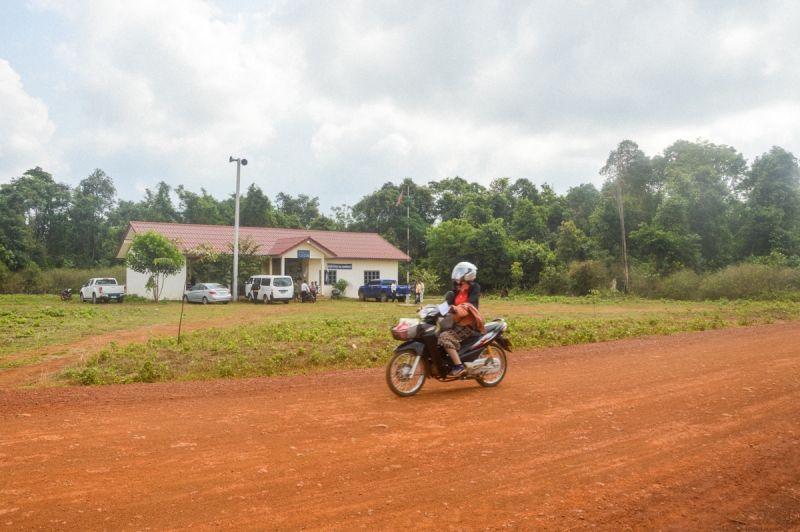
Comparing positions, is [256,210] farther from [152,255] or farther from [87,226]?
[152,255]

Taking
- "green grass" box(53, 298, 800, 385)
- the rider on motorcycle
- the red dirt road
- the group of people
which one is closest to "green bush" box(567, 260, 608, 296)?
the group of people

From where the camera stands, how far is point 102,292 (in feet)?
110

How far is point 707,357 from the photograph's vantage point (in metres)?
11.2

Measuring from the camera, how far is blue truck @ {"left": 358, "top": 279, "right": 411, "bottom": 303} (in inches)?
1469

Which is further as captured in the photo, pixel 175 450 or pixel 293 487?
pixel 175 450

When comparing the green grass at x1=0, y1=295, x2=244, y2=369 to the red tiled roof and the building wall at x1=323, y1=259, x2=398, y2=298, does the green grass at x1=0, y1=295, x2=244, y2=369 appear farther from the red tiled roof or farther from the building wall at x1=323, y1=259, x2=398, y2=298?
the building wall at x1=323, y1=259, x2=398, y2=298

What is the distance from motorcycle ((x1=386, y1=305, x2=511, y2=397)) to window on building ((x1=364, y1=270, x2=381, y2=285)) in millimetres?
35119

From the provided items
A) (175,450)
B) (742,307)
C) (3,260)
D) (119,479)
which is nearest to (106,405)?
(175,450)

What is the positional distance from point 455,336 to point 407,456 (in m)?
3.01

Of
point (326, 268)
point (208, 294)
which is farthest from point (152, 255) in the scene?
point (326, 268)

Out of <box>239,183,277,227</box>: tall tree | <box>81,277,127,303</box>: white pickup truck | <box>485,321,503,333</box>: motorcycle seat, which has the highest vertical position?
<box>239,183,277,227</box>: tall tree

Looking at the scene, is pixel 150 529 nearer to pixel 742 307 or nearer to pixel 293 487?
pixel 293 487

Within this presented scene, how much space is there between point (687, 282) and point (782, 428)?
3249 cm

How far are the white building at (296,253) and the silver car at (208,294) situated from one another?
314 centimetres
